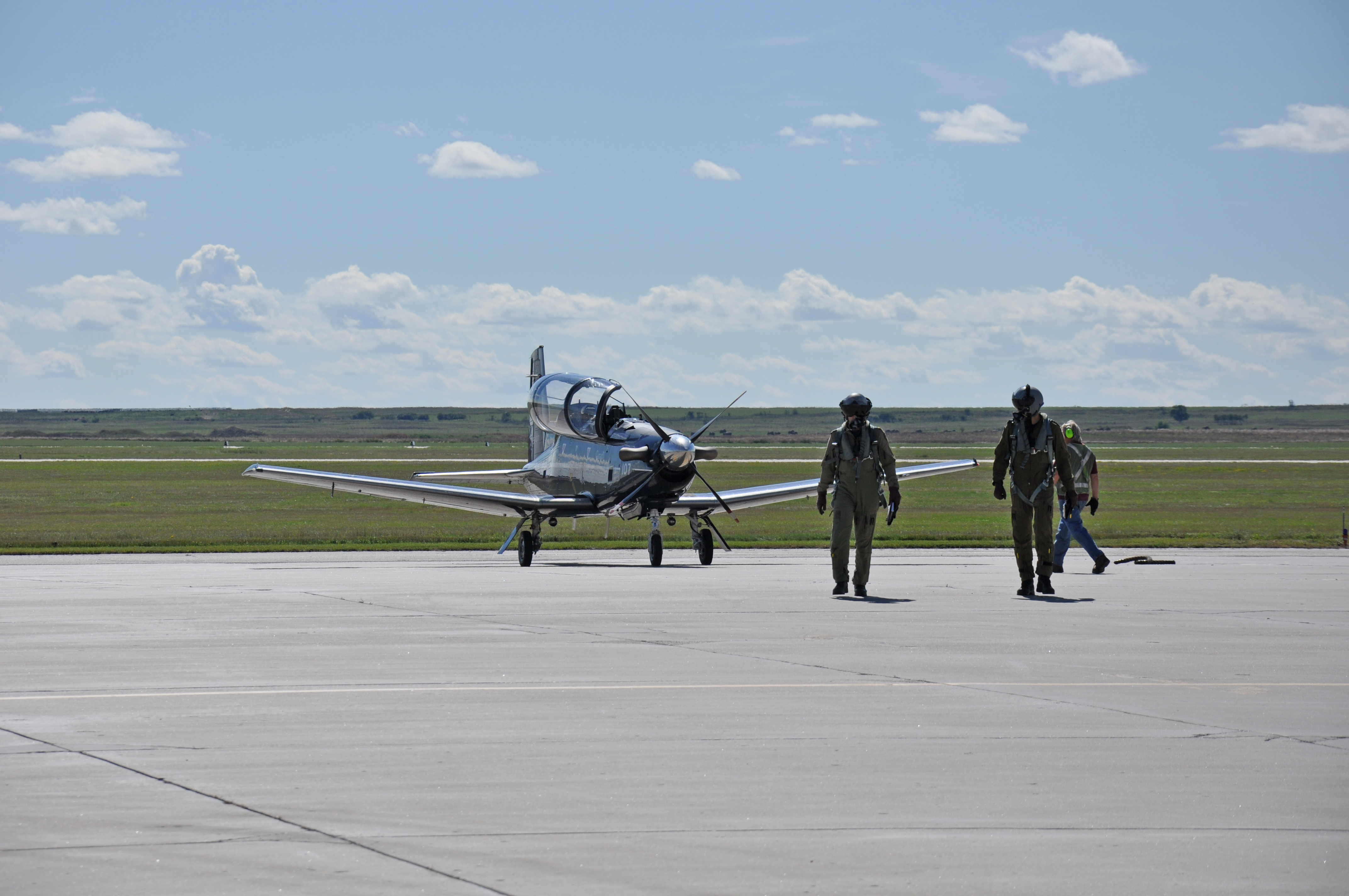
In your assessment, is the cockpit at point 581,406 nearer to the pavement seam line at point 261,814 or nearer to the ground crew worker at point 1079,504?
the ground crew worker at point 1079,504

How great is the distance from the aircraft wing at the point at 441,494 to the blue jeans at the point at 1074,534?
28.3ft

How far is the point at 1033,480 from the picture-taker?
50.3 feet

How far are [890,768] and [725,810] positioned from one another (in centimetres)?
110

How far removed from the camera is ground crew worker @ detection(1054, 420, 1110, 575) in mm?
18406

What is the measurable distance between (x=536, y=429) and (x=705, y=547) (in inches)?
344

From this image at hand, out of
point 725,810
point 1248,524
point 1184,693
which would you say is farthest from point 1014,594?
point 1248,524

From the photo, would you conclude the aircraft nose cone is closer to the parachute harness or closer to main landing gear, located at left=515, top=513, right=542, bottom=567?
main landing gear, located at left=515, top=513, right=542, bottom=567

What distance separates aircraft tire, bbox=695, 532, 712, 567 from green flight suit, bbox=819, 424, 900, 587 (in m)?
7.26

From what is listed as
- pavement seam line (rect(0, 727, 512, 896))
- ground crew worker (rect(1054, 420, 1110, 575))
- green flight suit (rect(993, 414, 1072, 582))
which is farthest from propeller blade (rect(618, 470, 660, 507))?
pavement seam line (rect(0, 727, 512, 896))

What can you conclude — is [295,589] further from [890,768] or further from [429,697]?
[890,768]

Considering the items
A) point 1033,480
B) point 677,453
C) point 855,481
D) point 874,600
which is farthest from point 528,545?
point 1033,480

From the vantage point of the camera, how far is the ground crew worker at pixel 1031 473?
50.1ft

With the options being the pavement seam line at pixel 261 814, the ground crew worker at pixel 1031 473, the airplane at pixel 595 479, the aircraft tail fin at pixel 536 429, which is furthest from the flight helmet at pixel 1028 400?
the aircraft tail fin at pixel 536 429

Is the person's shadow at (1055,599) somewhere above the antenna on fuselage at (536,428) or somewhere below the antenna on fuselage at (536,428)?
below
